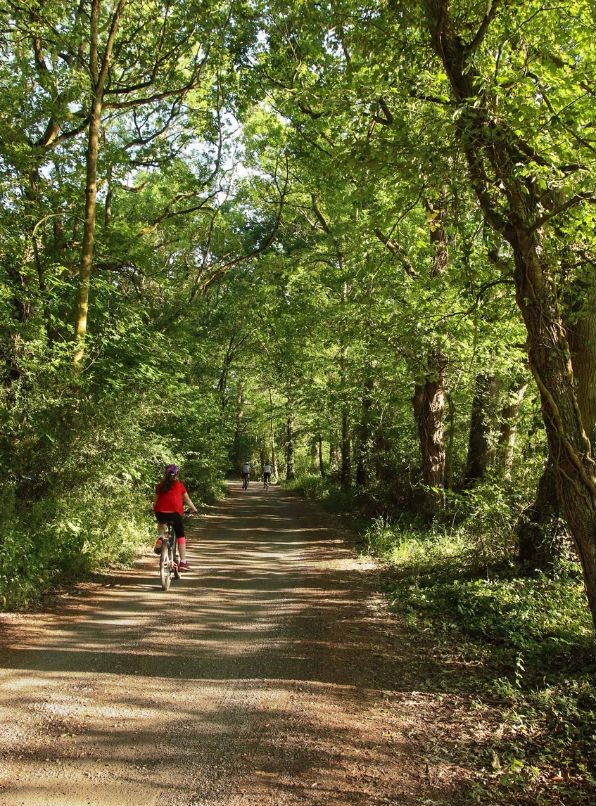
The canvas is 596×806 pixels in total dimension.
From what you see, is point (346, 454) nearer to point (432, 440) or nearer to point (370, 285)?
point (432, 440)

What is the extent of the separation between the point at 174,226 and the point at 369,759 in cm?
1805

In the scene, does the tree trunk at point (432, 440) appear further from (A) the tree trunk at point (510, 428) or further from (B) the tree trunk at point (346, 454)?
(B) the tree trunk at point (346, 454)

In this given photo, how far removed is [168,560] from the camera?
8.95 metres

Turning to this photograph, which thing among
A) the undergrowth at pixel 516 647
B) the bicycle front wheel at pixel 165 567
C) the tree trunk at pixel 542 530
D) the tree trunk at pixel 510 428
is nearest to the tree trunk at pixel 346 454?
the tree trunk at pixel 510 428

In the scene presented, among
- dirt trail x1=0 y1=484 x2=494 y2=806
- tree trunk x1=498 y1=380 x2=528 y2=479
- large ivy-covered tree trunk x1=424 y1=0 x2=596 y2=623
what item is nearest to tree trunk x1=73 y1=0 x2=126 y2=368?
dirt trail x1=0 y1=484 x2=494 y2=806

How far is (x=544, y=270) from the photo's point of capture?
521cm

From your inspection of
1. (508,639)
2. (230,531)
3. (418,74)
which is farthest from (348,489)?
(418,74)

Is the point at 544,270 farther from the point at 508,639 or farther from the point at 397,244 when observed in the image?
the point at 397,244

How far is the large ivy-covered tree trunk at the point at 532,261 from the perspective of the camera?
15.9 ft

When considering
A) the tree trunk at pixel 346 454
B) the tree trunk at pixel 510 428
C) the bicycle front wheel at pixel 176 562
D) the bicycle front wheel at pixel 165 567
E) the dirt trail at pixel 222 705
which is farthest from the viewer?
the tree trunk at pixel 346 454

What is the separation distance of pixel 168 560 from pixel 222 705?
177 inches

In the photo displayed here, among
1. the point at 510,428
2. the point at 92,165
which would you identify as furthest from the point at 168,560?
the point at 510,428

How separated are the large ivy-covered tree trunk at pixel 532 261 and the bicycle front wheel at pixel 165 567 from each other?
6.03 meters

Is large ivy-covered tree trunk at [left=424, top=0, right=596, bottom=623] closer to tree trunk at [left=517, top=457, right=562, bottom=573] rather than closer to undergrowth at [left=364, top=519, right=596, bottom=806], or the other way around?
undergrowth at [left=364, top=519, right=596, bottom=806]
